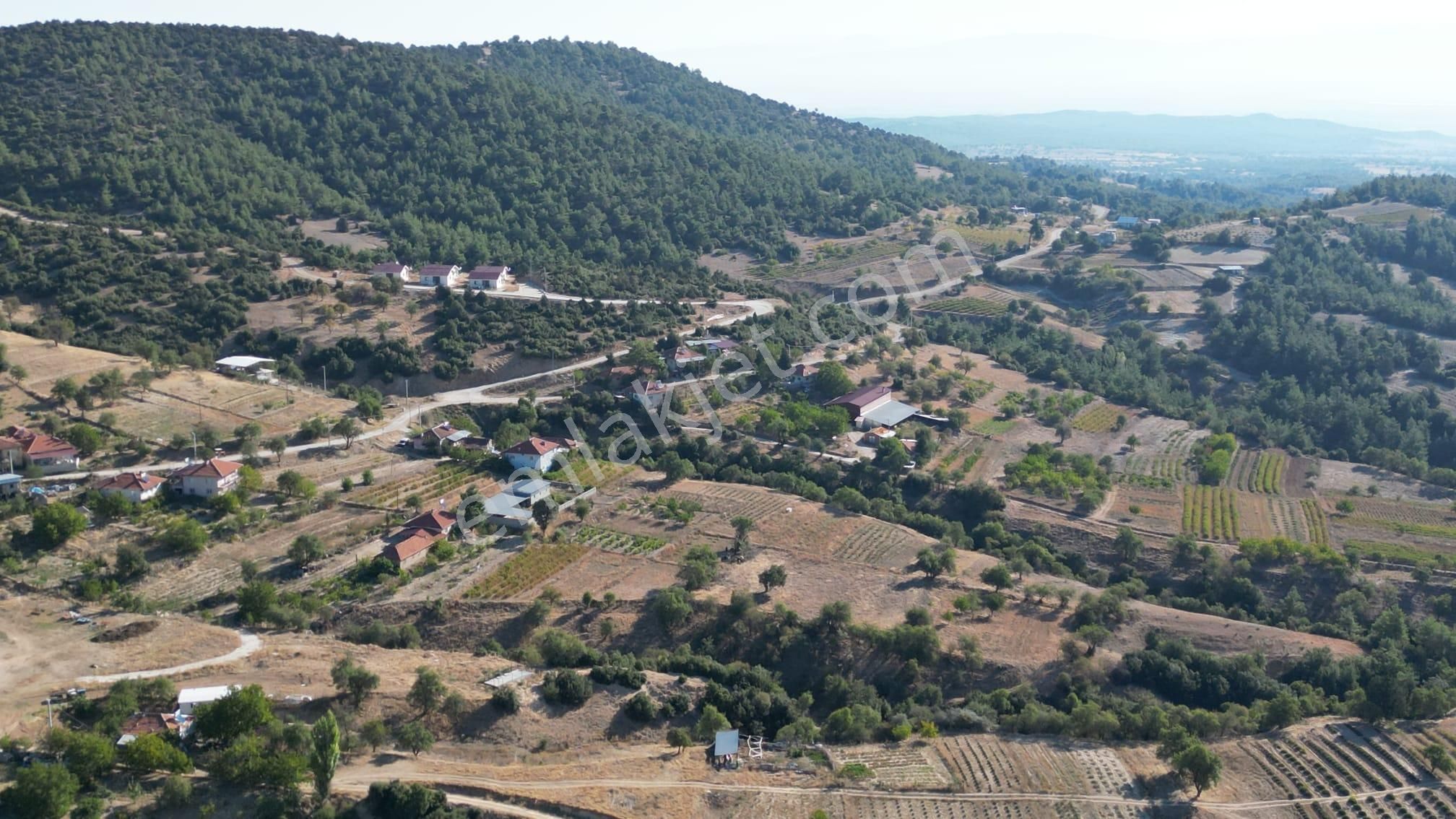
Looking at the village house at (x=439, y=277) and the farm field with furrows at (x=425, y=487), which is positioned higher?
the village house at (x=439, y=277)

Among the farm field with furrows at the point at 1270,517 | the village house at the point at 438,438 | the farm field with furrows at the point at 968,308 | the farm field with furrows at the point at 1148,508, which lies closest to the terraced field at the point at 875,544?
the farm field with furrows at the point at 1148,508

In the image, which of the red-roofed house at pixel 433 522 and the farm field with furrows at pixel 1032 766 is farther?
the red-roofed house at pixel 433 522

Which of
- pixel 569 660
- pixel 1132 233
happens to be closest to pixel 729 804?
pixel 569 660

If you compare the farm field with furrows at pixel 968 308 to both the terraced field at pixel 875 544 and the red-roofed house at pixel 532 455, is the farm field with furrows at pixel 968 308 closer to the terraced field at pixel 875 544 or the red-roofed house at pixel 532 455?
the terraced field at pixel 875 544

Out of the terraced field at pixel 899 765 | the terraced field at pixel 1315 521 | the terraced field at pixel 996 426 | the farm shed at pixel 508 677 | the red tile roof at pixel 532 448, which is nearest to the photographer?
the terraced field at pixel 899 765

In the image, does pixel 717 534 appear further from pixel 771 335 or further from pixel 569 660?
pixel 771 335

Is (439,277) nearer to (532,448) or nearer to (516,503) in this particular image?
(532,448)

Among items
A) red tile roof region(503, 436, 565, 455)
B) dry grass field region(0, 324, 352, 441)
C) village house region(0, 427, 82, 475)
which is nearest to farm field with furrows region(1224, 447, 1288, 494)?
red tile roof region(503, 436, 565, 455)

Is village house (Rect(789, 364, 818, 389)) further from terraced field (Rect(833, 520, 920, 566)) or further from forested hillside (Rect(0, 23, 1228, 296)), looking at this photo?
terraced field (Rect(833, 520, 920, 566))
